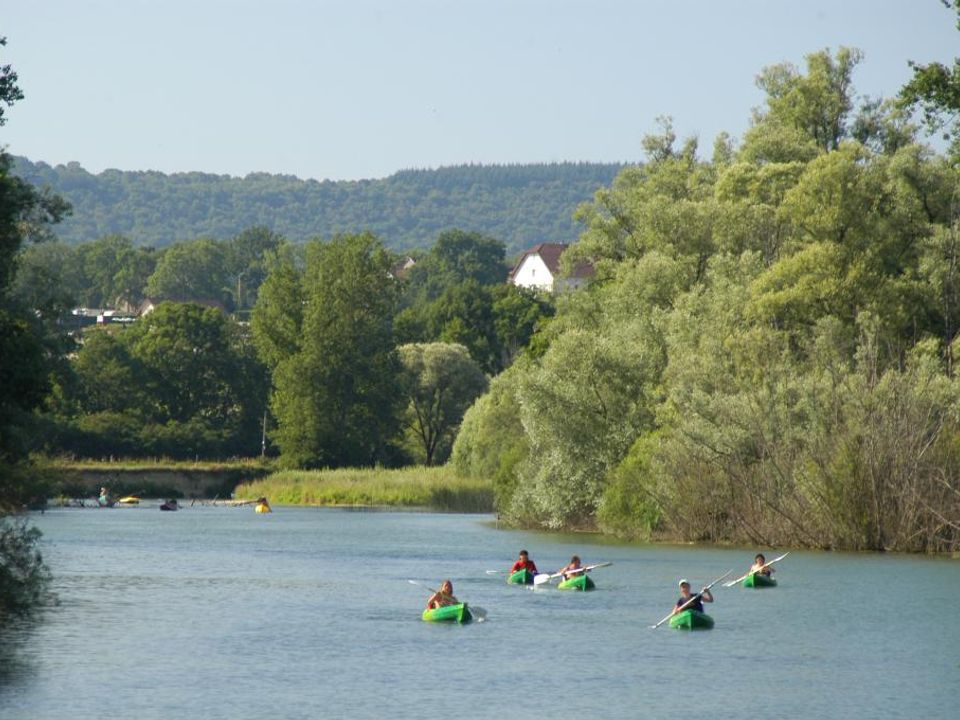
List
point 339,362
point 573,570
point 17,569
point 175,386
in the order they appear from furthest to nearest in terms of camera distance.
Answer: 1. point 175,386
2. point 339,362
3. point 573,570
4. point 17,569

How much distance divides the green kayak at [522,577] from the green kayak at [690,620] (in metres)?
8.77

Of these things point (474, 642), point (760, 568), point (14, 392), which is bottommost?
point (474, 642)

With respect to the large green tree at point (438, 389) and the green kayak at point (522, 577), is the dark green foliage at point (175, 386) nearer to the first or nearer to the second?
the large green tree at point (438, 389)

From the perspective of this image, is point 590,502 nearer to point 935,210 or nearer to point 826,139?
point 935,210

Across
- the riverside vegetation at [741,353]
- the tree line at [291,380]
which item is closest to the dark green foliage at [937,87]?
the riverside vegetation at [741,353]

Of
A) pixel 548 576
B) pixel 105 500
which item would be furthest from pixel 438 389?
pixel 548 576

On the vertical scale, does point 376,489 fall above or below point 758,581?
above

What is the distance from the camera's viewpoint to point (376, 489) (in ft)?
299

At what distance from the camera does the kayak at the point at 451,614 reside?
3769cm

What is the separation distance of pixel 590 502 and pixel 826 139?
22.4m

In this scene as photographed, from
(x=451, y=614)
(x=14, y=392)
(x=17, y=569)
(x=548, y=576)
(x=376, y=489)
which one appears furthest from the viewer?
(x=376, y=489)

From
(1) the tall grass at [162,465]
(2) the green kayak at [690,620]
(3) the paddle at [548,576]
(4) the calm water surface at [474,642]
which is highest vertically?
(1) the tall grass at [162,465]

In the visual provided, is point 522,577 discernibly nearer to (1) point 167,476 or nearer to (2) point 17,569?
(2) point 17,569

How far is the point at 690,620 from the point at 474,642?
4.78 meters
